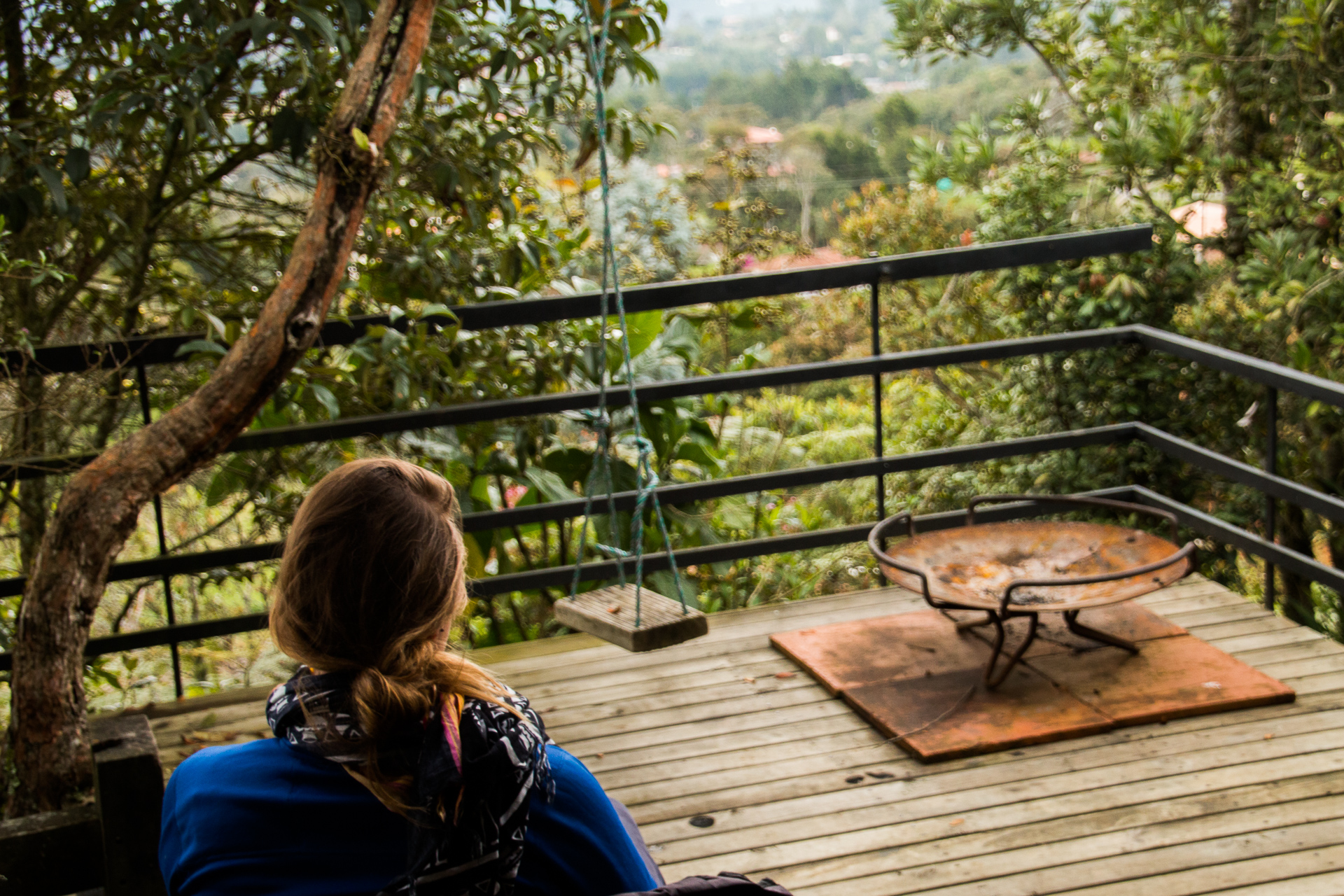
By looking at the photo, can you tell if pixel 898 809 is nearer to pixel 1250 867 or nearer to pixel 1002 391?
pixel 1250 867

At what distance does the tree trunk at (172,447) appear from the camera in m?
1.94

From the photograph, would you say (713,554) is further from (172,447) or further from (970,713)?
(172,447)

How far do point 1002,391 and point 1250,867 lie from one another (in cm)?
337

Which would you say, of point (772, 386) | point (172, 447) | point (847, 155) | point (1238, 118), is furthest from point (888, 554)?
point (847, 155)

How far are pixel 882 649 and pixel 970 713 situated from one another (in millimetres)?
397

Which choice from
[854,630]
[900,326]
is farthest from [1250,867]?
[900,326]

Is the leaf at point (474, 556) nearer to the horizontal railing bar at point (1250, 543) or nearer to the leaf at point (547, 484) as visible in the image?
the leaf at point (547, 484)

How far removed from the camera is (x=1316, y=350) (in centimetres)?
417

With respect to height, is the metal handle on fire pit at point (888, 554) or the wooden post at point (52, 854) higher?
the metal handle on fire pit at point (888, 554)

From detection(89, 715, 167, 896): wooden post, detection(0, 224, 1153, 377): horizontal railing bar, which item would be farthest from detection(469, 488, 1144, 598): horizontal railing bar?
detection(89, 715, 167, 896): wooden post

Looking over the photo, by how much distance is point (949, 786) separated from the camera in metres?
2.33

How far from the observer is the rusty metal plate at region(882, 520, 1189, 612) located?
2646 mm

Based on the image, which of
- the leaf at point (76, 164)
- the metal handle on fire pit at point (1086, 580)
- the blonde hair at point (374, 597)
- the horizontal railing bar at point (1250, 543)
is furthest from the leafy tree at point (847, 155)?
the blonde hair at point (374, 597)

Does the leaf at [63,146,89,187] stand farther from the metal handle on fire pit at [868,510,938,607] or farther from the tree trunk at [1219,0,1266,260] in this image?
the tree trunk at [1219,0,1266,260]
